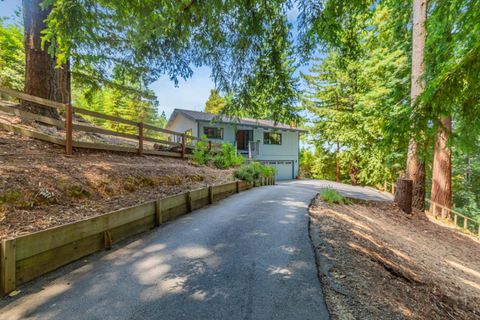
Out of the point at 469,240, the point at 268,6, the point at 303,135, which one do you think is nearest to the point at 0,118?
the point at 268,6

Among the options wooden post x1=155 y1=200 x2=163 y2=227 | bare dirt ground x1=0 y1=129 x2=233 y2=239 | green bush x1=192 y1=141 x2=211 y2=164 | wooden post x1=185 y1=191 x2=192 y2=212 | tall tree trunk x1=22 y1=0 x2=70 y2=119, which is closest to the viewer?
bare dirt ground x1=0 y1=129 x2=233 y2=239

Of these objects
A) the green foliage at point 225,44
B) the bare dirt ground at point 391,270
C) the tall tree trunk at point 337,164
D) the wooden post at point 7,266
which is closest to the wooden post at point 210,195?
the green foliage at point 225,44

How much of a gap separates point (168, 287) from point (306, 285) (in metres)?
1.51

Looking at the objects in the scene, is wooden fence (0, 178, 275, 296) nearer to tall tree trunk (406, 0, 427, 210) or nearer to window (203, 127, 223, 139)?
tall tree trunk (406, 0, 427, 210)

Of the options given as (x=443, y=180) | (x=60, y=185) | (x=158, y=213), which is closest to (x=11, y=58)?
(x=60, y=185)

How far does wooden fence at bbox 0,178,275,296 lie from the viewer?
2.20m

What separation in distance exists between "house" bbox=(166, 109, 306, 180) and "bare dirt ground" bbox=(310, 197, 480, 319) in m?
11.5

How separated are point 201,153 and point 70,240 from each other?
7.48 metres

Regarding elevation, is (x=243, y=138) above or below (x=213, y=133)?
below

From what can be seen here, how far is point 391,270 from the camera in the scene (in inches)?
124

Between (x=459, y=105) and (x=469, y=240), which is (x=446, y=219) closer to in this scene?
(x=469, y=240)

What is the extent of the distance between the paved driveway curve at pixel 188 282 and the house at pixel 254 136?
1296cm

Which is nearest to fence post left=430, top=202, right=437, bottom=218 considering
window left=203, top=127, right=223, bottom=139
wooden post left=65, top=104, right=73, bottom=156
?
wooden post left=65, top=104, right=73, bottom=156

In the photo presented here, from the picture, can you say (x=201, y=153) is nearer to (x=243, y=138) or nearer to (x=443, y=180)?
(x=243, y=138)
